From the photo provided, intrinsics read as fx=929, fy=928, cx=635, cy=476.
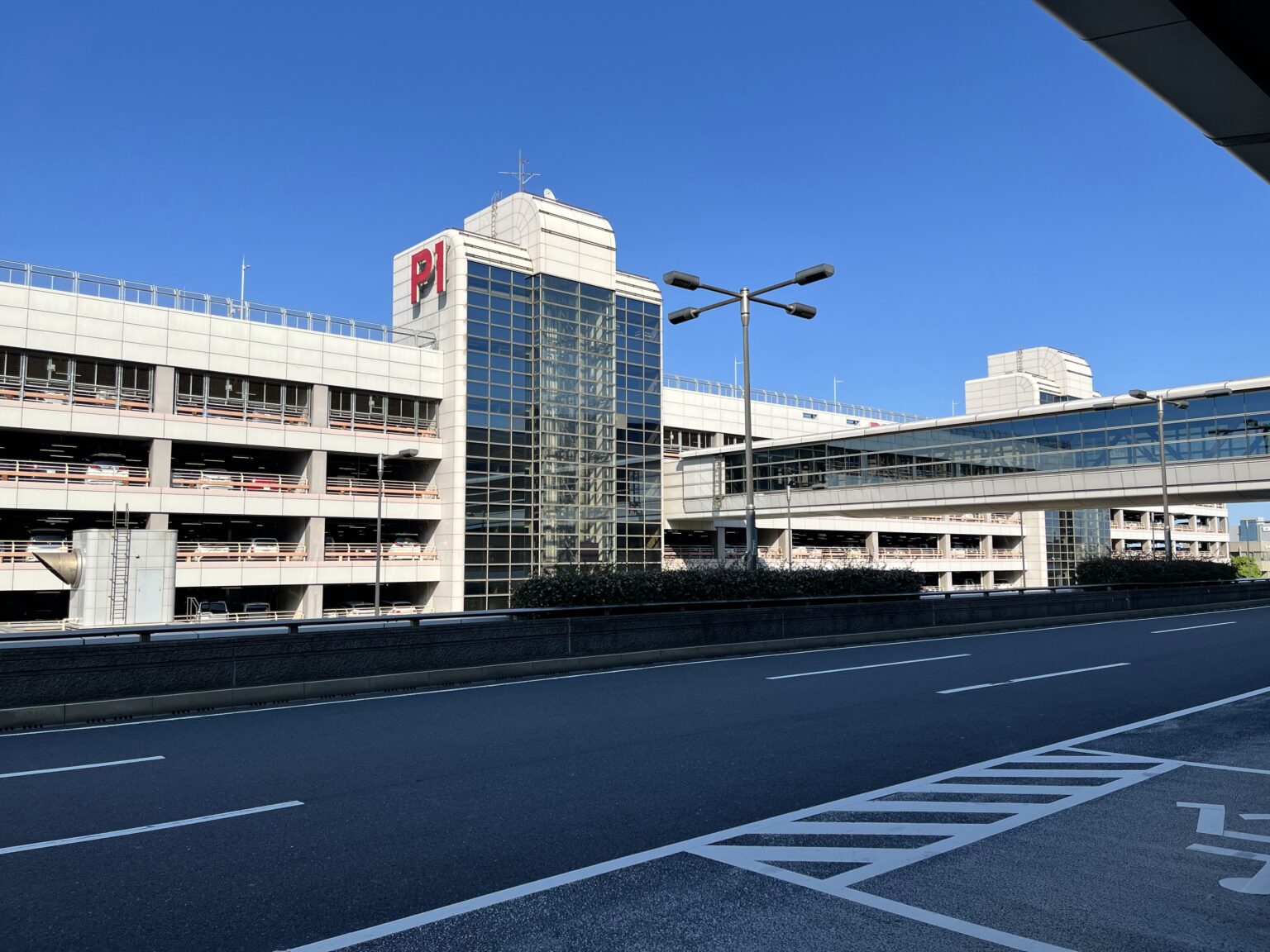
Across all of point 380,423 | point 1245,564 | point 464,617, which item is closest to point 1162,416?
point 464,617

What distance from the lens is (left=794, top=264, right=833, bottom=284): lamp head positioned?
62.1 ft

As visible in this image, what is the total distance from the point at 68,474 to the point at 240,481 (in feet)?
23.9

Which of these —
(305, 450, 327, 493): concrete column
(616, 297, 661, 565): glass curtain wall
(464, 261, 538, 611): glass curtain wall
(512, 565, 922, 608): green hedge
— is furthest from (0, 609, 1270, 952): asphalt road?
(616, 297, 661, 565): glass curtain wall

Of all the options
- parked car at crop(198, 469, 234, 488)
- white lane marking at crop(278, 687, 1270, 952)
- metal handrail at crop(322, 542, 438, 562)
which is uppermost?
parked car at crop(198, 469, 234, 488)

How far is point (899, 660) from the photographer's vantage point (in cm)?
1752

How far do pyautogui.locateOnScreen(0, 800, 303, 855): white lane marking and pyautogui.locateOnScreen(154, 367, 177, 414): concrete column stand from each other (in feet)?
133

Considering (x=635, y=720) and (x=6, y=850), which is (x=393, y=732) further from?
(x=6, y=850)

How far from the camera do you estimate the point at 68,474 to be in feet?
132

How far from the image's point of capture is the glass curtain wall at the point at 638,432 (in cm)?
5538

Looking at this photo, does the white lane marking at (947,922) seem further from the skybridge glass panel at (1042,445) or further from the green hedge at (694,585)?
the skybridge glass panel at (1042,445)

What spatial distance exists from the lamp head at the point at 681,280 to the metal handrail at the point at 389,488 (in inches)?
1290

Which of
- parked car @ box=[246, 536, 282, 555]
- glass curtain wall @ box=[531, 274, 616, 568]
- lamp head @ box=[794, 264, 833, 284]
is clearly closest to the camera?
lamp head @ box=[794, 264, 833, 284]

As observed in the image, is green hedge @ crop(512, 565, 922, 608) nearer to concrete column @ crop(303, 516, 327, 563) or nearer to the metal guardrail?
the metal guardrail

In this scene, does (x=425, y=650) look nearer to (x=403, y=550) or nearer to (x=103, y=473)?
(x=103, y=473)
